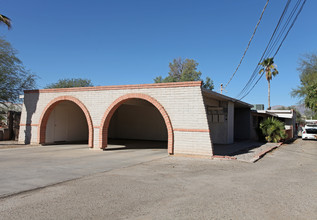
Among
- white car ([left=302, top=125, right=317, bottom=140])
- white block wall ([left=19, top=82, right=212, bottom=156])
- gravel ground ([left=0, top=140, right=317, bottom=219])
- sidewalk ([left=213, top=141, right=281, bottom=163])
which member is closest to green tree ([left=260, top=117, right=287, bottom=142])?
sidewalk ([left=213, top=141, right=281, bottom=163])

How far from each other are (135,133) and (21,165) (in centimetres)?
1382

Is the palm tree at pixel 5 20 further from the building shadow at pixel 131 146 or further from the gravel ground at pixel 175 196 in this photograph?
the gravel ground at pixel 175 196

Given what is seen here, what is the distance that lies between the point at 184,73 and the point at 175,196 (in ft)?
135

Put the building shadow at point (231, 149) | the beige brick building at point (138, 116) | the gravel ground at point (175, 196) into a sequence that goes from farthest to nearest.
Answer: the building shadow at point (231, 149) → the beige brick building at point (138, 116) → the gravel ground at point (175, 196)

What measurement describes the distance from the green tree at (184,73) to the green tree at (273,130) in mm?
25379

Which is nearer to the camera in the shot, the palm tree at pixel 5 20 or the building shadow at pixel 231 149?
the building shadow at pixel 231 149

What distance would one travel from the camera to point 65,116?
1927 centimetres

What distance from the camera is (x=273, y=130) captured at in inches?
773

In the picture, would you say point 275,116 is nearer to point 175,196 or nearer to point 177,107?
point 177,107

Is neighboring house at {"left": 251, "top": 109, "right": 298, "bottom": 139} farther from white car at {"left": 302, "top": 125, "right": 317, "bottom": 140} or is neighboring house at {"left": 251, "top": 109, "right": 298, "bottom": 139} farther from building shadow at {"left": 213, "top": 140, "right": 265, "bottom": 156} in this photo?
building shadow at {"left": 213, "top": 140, "right": 265, "bottom": 156}

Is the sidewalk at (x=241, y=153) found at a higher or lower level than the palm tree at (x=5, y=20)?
lower

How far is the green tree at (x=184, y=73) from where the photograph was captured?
1784 inches

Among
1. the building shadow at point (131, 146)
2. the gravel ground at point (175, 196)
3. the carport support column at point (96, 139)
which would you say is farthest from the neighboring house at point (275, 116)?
the gravel ground at point (175, 196)

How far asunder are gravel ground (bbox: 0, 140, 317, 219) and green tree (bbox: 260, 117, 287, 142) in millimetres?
11578
